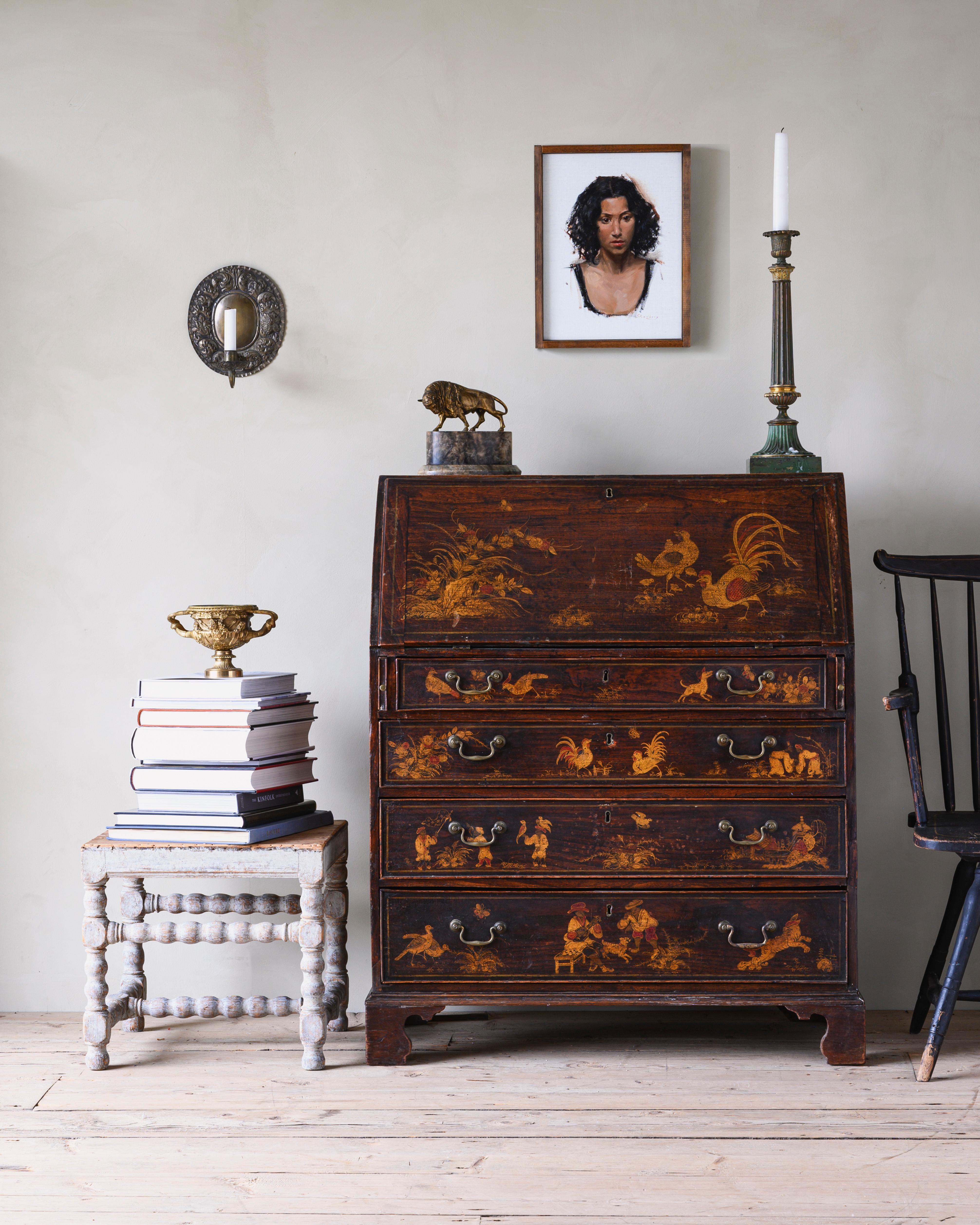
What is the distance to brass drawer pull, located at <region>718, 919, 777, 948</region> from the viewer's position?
7.79 feet

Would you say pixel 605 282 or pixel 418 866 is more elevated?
pixel 605 282

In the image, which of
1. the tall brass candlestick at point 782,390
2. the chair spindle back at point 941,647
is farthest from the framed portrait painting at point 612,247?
the chair spindle back at point 941,647

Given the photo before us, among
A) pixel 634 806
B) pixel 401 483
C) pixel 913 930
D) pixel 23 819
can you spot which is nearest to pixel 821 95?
pixel 401 483

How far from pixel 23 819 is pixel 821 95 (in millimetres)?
2849

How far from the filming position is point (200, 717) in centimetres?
247

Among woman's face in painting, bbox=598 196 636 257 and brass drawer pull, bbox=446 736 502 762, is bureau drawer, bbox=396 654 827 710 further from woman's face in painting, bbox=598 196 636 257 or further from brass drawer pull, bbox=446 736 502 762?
woman's face in painting, bbox=598 196 636 257

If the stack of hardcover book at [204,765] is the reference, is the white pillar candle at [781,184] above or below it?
above

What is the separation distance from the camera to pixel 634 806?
2385 mm

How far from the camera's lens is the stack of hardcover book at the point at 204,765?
8.04ft

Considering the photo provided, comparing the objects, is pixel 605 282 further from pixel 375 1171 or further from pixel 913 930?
pixel 375 1171

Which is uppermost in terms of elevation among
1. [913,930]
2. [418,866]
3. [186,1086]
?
[418,866]

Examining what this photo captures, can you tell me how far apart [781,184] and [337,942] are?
6.94 feet

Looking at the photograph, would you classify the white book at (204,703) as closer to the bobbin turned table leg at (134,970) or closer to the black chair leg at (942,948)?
the bobbin turned table leg at (134,970)

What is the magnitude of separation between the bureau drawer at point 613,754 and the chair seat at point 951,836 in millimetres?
212
